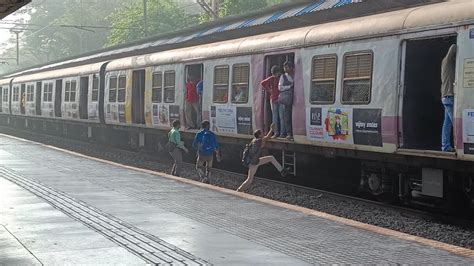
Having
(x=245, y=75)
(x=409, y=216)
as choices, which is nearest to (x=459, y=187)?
(x=409, y=216)

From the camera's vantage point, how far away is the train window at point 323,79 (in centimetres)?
1098

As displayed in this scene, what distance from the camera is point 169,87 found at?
17.7 metres

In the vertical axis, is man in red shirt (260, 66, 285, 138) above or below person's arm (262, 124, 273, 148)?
above

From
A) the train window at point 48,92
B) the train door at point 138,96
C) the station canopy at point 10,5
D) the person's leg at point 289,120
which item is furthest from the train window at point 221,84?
the train window at point 48,92

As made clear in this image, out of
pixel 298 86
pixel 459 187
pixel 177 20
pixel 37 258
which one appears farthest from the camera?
pixel 177 20

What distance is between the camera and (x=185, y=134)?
17.2 m

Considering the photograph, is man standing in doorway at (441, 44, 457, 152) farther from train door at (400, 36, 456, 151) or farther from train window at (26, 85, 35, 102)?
train window at (26, 85, 35, 102)

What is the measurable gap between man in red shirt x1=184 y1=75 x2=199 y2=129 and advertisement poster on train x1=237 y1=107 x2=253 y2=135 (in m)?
2.73

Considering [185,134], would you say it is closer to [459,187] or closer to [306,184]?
[306,184]

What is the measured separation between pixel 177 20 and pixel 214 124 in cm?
4239

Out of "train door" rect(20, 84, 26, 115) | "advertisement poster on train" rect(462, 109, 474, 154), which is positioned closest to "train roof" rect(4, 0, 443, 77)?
"advertisement poster on train" rect(462, 109, 474, 154)

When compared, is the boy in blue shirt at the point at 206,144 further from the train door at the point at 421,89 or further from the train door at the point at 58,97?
the train door at the point at 58,97

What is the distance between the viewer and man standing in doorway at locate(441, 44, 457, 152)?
8.64m

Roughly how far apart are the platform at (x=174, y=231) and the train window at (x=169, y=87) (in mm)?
5628
